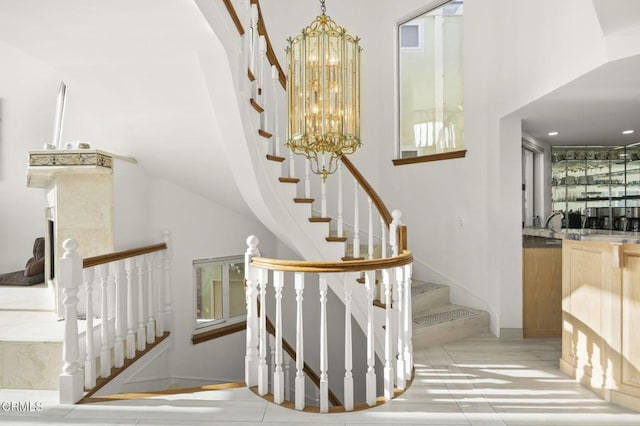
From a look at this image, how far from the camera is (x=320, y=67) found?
3.34 m

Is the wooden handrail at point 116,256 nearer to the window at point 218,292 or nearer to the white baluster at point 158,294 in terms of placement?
the white baluster at point 158,294

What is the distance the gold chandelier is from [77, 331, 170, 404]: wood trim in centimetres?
224

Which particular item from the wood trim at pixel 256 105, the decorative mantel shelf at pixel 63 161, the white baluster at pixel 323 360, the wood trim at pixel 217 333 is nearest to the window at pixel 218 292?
the wood trim at pixel 217 333

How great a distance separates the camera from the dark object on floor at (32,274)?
13.3ft

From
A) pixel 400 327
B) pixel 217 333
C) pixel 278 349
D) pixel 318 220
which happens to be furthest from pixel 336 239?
pixel 217 333

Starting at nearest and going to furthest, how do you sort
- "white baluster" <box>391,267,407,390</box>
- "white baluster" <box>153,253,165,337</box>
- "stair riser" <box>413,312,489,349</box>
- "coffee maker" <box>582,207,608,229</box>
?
"white baluster" <box>391,267,407,390</box>
"stair riser" <box>413,312,489,349</box>
"white baluster" <box>153,253,165,337</box>
"coffee maker" <box>582,207,608,229</box>

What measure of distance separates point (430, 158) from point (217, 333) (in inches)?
128

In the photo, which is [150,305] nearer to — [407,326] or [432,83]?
[407,326]

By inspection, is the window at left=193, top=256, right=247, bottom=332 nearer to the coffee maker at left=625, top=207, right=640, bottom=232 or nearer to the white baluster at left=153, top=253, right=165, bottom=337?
the white baluster at left=153, top=253, right=165, bottom=337

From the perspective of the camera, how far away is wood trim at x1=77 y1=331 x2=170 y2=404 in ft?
9.06

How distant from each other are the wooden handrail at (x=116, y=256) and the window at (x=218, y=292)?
2.15 feet

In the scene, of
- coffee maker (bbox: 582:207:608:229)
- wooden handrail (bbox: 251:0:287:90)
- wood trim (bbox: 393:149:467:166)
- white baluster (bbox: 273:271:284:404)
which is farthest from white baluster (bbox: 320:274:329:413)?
coffee maker (bbox: 582:207:608:229)

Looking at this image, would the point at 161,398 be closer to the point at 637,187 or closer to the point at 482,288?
the point at 482,288

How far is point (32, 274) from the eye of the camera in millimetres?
4105
